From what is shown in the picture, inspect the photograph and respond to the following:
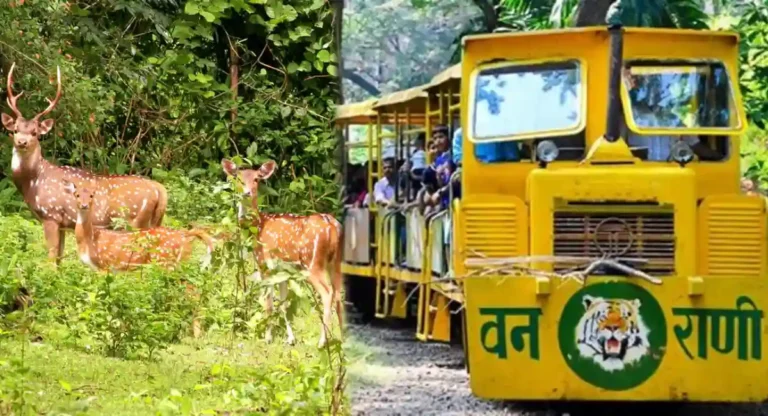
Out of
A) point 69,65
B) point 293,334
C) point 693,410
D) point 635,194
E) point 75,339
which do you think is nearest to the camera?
Result: point 693,410

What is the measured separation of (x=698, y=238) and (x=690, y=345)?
0.11 m

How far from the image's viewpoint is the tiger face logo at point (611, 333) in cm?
125

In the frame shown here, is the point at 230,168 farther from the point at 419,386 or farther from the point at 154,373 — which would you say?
the point at 419,386

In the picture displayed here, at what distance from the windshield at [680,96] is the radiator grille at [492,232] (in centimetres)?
14

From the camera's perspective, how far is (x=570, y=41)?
4.31 ft

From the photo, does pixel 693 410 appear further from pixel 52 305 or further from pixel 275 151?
pixel 52 305

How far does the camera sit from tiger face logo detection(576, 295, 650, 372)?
125 cm

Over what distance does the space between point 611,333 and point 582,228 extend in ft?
0.46

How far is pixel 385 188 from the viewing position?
4.39 ft

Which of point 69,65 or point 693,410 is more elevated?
point 69,65

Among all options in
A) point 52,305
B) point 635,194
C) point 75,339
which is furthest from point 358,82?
point 52,305

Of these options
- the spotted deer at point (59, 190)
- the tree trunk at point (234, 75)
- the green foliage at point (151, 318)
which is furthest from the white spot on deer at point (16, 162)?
the tree trunk at point (234, 75)

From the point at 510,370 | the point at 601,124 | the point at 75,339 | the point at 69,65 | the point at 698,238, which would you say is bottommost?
the point at 75,339

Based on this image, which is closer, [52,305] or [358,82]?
[358,82]
